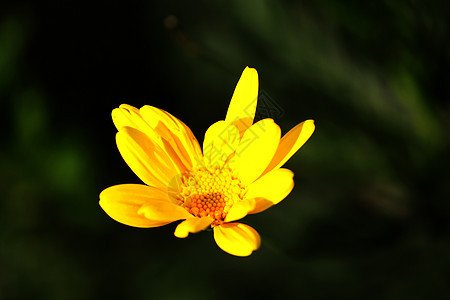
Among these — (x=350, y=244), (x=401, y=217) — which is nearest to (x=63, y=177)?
(x=350, y=244)

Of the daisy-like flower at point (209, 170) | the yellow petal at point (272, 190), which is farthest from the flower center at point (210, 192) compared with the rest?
the yellow petal at point (272, 190)

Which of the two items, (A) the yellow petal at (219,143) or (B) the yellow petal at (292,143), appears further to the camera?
(A) the yellow petal at (219,143)

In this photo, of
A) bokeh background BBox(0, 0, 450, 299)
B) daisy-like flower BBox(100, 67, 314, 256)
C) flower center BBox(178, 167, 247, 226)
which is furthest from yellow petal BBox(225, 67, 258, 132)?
bokeh background BBox(0, 0, 450, 299)

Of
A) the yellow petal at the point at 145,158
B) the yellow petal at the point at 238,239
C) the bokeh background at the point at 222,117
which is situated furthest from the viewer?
the bokeh background at the point at 222,117

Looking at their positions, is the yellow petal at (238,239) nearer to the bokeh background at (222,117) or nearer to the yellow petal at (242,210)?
the yellow petal at (242,210)

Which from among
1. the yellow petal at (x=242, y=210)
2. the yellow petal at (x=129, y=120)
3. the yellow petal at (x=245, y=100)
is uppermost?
the yellow petal at (x=245, y=100)

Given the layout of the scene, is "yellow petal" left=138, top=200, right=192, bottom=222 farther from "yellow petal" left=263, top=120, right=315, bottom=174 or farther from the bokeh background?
the bokeh background

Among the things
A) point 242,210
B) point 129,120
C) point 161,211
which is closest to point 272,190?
point 242,210

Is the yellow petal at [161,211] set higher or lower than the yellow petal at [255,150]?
lower

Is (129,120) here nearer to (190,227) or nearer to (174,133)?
(174,133)
